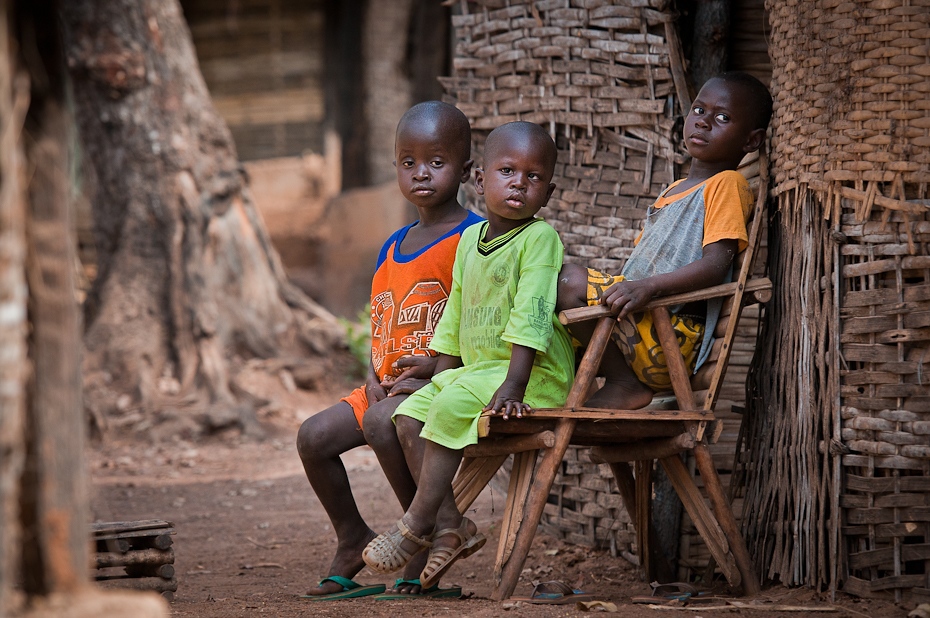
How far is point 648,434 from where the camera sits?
9.96 ft

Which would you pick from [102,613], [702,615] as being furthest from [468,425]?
[102,613]

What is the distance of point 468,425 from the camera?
9.62ft

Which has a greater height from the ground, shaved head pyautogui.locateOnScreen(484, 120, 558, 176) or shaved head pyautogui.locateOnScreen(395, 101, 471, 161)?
shaved head pyautogui.locateOnScreen(395, 101, 471, 161)

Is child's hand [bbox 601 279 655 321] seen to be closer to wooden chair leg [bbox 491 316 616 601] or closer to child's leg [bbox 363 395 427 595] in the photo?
wooden chair leg [bbox 491 316 616 601]

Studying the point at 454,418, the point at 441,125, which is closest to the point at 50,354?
the point at 454,418

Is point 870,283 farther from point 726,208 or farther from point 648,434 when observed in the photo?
point 648,434

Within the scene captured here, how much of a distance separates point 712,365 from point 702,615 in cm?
77

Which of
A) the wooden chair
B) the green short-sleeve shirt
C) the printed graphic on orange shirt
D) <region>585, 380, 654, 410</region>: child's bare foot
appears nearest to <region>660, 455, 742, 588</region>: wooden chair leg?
the wooden chair

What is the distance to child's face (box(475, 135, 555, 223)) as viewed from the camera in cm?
313

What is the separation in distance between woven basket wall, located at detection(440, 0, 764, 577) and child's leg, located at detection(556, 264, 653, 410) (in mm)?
699

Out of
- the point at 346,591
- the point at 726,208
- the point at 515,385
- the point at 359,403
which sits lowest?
the point at 346,591

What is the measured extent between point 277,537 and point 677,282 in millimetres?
2629

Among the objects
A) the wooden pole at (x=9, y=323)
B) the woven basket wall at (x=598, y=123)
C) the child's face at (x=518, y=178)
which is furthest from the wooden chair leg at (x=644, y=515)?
the wooden pole at (x=9, y=323)

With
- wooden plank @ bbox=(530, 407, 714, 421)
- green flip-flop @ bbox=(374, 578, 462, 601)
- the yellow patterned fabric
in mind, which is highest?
the yellow patterned fabric
